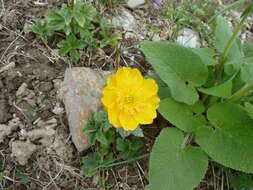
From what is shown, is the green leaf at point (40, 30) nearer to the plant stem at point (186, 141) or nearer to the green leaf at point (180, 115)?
the green leaf at point (180, 115)

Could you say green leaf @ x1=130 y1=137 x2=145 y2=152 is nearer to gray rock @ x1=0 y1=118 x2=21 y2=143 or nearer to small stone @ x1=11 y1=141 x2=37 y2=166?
small stone @ x1=11 y1=141 x2=37 y2=166

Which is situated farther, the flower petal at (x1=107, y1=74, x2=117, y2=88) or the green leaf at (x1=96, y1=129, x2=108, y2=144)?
the green leaf at (x1=96, y1=129, x2=108, y2=144)

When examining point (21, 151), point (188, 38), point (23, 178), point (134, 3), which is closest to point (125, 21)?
point (134, 3)

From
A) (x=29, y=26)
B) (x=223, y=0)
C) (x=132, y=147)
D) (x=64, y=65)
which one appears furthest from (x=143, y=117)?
(x=223, y=0)

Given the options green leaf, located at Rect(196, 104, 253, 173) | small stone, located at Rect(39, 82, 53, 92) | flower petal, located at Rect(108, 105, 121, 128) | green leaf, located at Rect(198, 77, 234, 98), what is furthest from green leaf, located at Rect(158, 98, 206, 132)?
small stone, located at Rect(39, 82, 53, 92)

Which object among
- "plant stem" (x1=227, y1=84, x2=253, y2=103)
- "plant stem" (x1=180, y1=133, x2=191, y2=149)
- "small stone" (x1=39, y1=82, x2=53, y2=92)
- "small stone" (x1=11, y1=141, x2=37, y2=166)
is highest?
"plant stem" (x1=227, y1=84, x2=253, y2=103)

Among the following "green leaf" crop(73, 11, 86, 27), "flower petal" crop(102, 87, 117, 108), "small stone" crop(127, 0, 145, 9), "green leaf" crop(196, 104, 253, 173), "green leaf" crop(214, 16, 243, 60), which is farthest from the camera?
"small stone" crop(127, 0, 145, 9)

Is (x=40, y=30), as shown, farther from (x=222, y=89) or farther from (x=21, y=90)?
(x=222, y=89)
